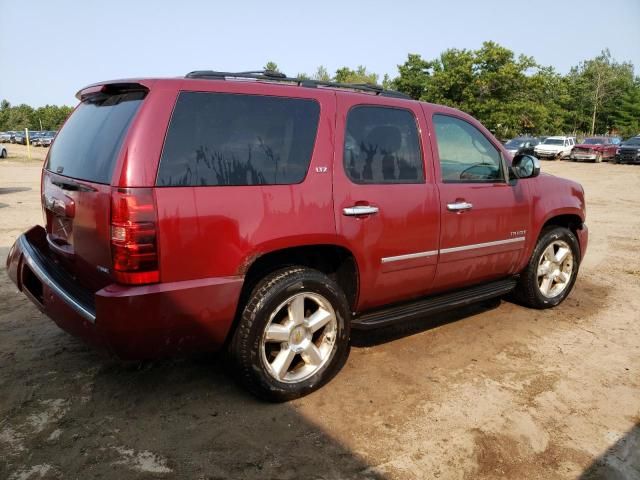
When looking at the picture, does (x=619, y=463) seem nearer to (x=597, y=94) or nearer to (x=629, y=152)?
(x=629, y=152)

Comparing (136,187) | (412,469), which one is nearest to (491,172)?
(412,469)

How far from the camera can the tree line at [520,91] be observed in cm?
3625

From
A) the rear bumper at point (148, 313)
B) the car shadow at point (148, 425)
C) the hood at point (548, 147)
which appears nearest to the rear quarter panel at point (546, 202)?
the car shadow at point (148, 425)

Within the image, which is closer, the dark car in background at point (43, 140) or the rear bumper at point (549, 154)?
the rear bumper at point (549, 154)

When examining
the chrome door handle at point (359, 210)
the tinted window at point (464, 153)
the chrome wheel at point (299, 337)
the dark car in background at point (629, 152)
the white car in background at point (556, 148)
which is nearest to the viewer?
the chrome wheel at point (299, 337)

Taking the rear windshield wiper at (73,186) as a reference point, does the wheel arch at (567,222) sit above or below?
below

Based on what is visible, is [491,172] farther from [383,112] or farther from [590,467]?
[590,467]

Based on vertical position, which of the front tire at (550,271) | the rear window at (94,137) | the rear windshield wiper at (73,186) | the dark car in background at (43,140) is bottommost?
the front tire at (550,271)

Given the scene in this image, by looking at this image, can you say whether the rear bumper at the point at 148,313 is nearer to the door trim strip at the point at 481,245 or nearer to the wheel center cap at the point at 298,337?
the wheel center cap at the point at 298,337

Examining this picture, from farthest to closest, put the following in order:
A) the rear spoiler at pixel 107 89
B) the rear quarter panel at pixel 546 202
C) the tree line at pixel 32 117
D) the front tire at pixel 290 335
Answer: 1. the tree line at pixel 32 117
2. the rear quarter panel at pixel 546 202
3. the front tire at pixel 290 335
4. the rear spoiler at pixel 107 89

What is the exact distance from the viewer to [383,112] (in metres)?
3.47

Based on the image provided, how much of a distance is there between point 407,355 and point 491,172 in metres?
1.62

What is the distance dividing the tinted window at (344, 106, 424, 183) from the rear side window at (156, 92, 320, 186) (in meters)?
0.31

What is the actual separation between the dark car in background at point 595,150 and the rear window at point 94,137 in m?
32.9
